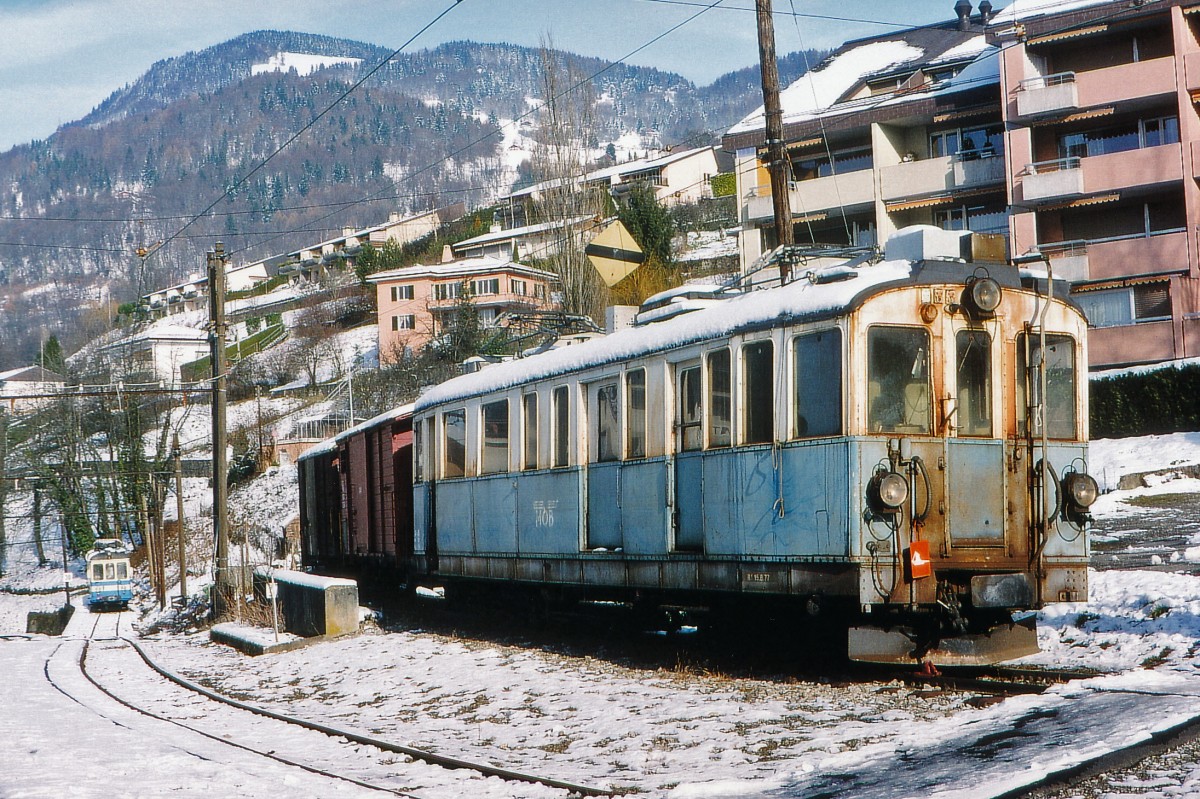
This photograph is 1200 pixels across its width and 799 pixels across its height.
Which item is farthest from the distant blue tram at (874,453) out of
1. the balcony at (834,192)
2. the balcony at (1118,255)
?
the balcony at (834,192)

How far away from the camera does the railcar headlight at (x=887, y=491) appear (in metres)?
9.83

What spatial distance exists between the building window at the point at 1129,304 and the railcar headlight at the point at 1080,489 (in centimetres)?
2346

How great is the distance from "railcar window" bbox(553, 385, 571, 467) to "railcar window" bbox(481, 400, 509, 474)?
1443 mm

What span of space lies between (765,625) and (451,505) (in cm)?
690

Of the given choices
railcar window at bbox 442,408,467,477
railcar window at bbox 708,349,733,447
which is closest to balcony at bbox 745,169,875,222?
railcar window at bbox 442,408,467,477

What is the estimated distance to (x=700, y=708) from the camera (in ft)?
31.9

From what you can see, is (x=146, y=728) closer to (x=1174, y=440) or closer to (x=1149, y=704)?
(x=1149, y=704)

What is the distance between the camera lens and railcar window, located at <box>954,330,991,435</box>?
10.5 m

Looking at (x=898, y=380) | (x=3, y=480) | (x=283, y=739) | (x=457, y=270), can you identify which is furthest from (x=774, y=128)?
(x=457, y=270)

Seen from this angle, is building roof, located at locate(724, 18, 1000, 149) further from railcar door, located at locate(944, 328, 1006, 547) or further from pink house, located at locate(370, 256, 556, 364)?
railcar door, located at locate(944, 328, 1006, 547)

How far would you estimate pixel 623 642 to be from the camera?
14539 mm

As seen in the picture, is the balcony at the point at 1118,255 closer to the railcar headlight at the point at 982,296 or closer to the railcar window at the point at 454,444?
the railcar window at the point at 454,444

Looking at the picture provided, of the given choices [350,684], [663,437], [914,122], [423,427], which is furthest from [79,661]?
[914,122]

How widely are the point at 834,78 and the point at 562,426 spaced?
3364cm
